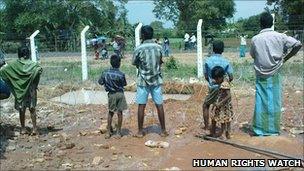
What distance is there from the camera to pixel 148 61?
7121 millimetres

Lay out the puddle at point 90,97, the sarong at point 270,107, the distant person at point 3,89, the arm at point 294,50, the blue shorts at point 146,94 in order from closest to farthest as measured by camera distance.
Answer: the arm at point 294,50 < the sarong at point 270,107 < the blue shorts at point 146,94 < the distant person at point 3,89 < the puddle at point 90,97

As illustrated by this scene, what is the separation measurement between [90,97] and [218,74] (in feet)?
16.7

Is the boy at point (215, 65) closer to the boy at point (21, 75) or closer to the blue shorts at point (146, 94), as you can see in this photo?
the blue shorts at point (146, 94)

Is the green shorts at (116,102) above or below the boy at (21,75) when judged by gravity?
below

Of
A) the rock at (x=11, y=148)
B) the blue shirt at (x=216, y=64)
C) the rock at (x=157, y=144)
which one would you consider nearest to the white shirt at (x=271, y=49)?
the blue shirt at (x=216, y=64)

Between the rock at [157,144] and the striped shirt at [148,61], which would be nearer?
the rock at [157,144]

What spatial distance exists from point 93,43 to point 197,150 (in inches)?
588

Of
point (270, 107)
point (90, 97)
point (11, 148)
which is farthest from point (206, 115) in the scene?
point (90, 97)

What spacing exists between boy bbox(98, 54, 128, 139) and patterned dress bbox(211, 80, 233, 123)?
4.63 feet

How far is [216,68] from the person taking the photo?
6.92 metres

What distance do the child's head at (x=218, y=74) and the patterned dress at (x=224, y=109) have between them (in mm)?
78

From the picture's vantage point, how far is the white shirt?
22.7ft

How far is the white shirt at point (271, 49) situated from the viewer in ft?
22.7

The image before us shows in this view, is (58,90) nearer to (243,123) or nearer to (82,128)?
(82,128)
